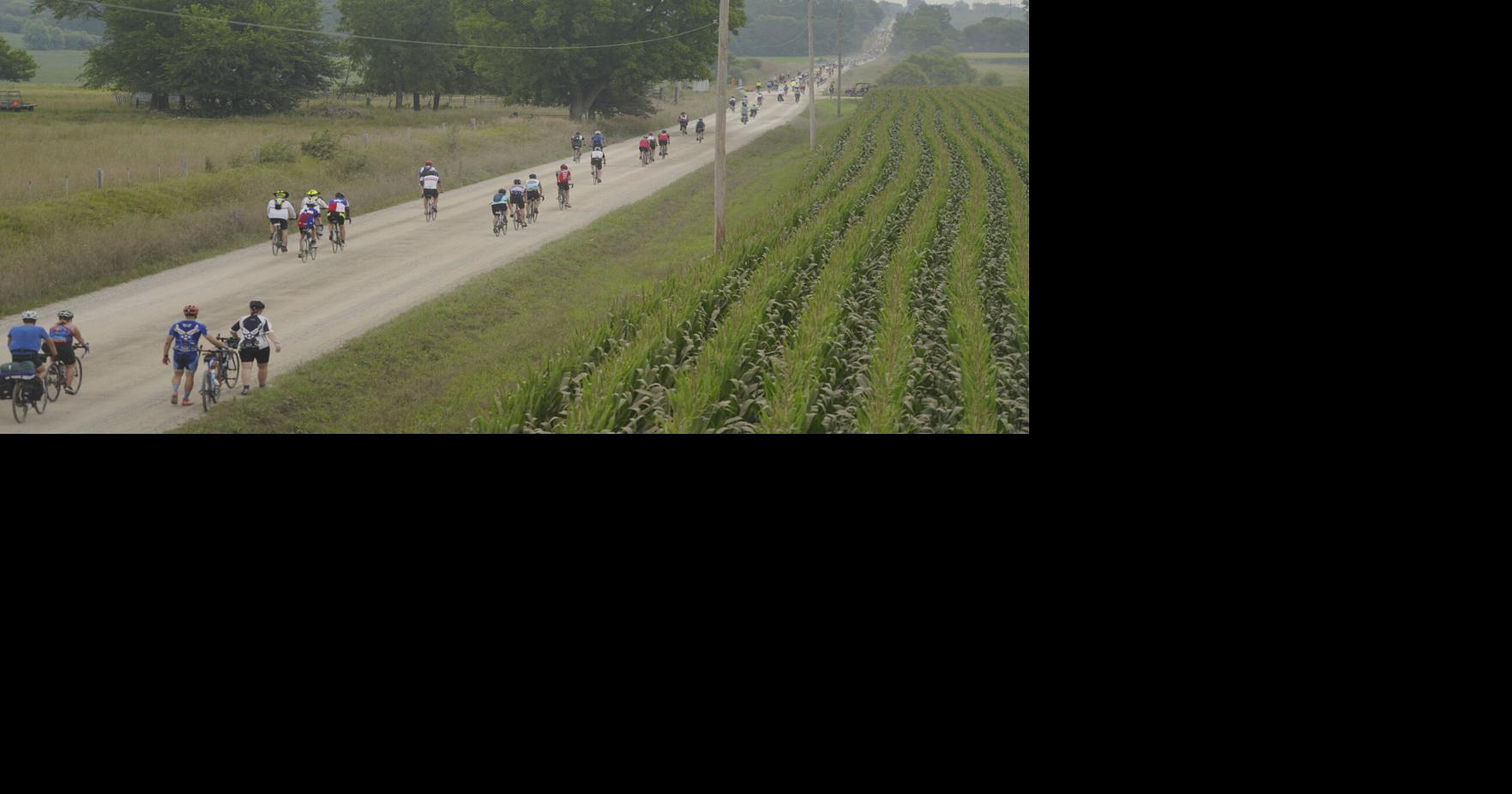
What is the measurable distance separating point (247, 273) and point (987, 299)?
1118 cm

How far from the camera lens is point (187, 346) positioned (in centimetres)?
1312

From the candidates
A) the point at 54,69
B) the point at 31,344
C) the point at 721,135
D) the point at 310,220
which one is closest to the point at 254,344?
the point at 31,344

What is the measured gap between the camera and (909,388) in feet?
46.1

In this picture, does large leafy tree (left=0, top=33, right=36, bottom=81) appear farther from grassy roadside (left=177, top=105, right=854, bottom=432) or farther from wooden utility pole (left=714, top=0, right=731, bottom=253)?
wooden utility pole (left=714, top=0, right=731, bottom=253)

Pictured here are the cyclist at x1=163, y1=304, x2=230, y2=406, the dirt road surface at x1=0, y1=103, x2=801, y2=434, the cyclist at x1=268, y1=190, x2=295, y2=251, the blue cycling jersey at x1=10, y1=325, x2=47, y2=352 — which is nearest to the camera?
the blue cycling jersey at x1=10, y1=325, x2=47, y2=352

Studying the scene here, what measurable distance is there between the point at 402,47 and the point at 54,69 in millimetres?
14386

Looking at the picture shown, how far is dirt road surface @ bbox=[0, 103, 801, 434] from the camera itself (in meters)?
13.4

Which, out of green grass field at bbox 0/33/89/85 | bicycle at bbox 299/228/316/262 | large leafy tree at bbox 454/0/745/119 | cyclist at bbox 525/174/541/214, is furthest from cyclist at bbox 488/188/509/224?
large leafy tree at bbox 454/0/745/119

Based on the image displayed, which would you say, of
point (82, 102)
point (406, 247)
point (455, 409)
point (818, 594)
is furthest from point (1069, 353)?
point (82, 102)

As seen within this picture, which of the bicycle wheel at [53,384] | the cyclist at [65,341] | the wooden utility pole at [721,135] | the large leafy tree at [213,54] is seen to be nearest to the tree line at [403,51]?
the large leafy tree at [213,54]

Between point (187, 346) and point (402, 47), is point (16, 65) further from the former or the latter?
point (402, 47)

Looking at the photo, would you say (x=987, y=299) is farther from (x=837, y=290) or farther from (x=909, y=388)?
(x=909, y=388)

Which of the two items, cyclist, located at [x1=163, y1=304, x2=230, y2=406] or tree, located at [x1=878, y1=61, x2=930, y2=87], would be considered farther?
tree, located at [x1=878, y1=61, x2=930, y2=87]

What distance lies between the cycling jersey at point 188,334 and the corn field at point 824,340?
9.60 feet
